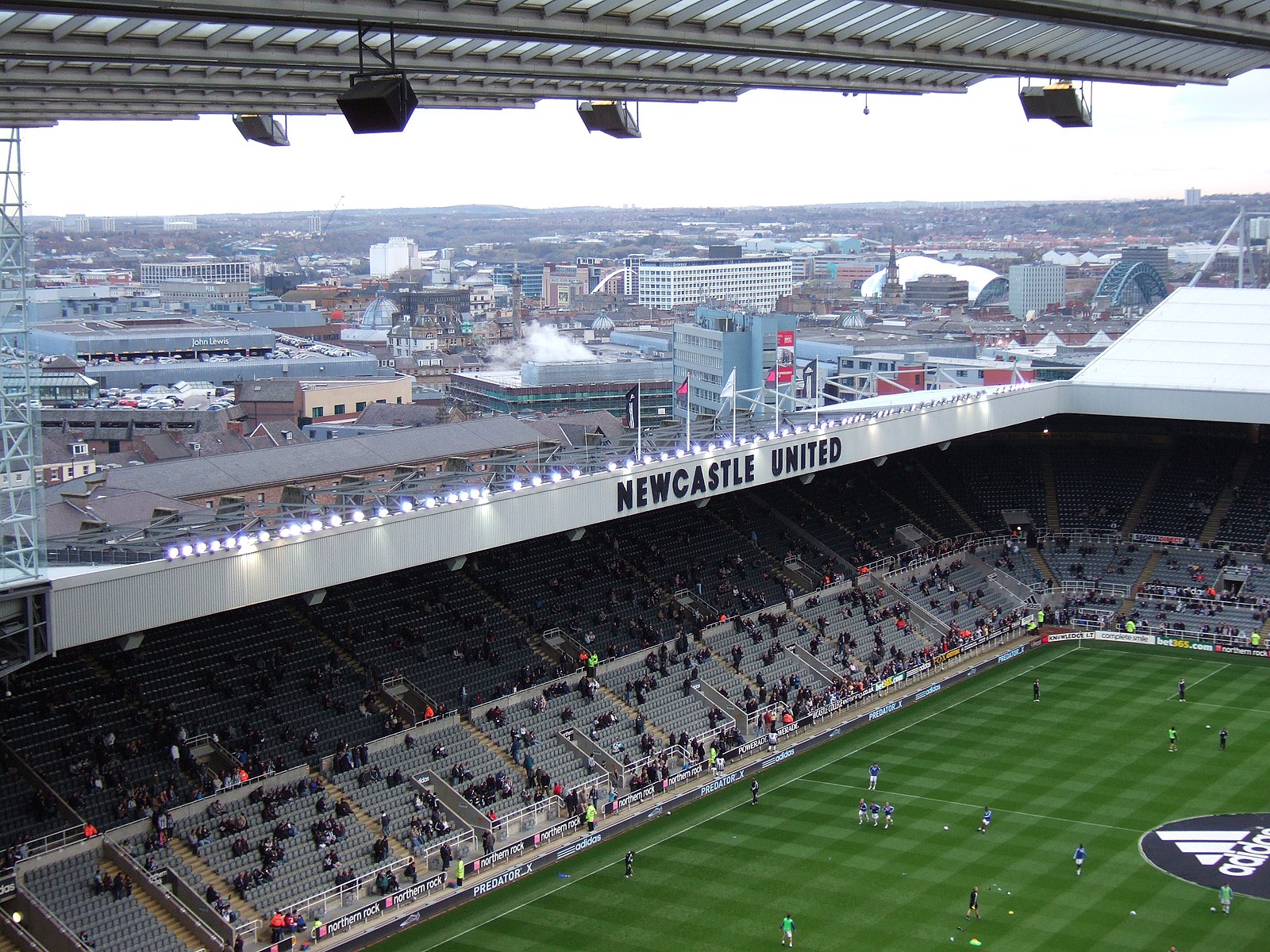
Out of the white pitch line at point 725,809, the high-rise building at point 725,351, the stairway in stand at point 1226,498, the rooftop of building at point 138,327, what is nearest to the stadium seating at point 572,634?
the stairway in stand at point 1226,498

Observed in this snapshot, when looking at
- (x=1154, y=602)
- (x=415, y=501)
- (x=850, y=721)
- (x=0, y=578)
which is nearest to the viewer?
(x=0, y=578)

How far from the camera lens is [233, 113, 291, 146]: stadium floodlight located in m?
20.1

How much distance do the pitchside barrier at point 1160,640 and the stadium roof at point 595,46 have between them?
3865cm

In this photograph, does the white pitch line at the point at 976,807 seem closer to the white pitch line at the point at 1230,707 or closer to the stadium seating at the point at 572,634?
the stadium seating at the point at 572,634

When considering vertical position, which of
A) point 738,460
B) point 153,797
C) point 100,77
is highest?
point 100,77

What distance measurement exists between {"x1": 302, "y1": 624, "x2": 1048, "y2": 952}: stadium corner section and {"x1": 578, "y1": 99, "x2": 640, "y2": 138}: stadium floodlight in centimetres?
1984

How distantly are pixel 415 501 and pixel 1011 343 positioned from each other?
449 feet

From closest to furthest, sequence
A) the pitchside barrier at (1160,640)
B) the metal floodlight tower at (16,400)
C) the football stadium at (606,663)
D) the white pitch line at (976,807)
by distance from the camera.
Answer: the football stadium at (606,663) → the metal floodlight tower at (16,400) → the white pitch line at (976,807) → the pitchside barrier at (1160,640)

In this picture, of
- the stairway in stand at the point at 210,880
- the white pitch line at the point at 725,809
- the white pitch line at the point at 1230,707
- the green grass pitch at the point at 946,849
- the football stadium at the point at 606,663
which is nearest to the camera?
the football stadium at the point at 606,663

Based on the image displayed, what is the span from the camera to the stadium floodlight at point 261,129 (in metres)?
20.1

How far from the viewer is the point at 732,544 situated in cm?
5369

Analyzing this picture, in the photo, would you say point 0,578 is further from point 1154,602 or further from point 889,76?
point 1154,602

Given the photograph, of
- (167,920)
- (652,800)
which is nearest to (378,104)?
(167,920)

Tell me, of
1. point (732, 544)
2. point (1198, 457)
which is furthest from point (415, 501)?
point (1198, 457)
